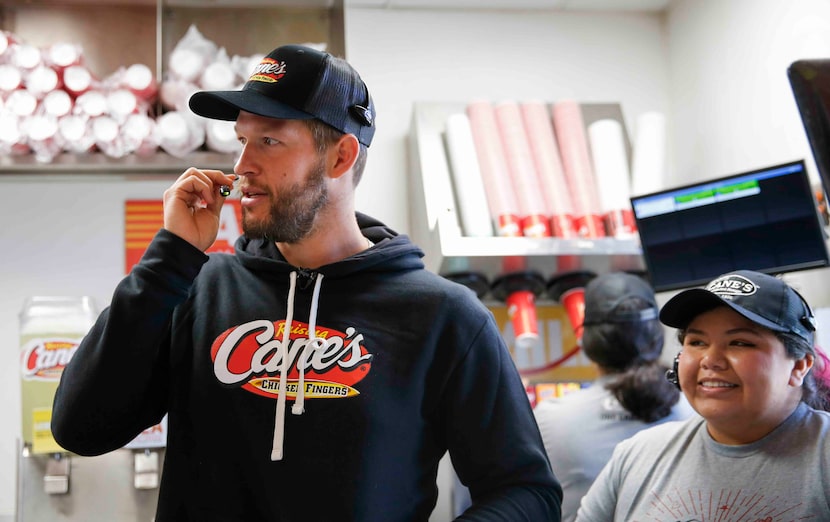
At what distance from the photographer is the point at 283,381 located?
1531 mm

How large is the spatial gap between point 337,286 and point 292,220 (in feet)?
0.47

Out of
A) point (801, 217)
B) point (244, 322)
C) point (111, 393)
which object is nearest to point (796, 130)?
point (801, 217)

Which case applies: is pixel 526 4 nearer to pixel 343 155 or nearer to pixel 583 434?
pixel 583 434

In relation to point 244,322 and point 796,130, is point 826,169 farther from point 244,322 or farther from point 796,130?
point 796,130

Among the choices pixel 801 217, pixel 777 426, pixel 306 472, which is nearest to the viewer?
pixel 306 472

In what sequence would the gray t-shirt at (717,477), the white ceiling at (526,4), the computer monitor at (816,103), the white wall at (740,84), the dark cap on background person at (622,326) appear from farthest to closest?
the white ceiling at (526,4) < the white wall at (740,84) < the dark cap on background person at (622,326) < the gray t-shirt at (717,477) < the computer monitor at (816,103)

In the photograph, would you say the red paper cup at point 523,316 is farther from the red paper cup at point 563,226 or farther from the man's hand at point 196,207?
the man's hand at point 196,207

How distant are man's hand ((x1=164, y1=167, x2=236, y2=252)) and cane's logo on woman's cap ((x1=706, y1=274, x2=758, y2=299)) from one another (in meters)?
1.00

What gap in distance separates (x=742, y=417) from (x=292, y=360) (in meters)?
0.91

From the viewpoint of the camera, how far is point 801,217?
2.91m

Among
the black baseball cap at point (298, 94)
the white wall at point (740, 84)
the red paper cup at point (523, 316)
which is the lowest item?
the red paper cup at point (523, 316)

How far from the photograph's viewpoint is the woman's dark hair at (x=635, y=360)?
2.75 m

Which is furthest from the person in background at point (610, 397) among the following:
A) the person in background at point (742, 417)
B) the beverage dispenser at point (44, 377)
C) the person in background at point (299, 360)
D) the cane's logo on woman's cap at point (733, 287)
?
the beverage dispenser at point (44, 377)

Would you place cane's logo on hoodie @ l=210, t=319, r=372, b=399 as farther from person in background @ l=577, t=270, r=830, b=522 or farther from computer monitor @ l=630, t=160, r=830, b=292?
computer monitor @ l=630, t=160, r=830, b=292
